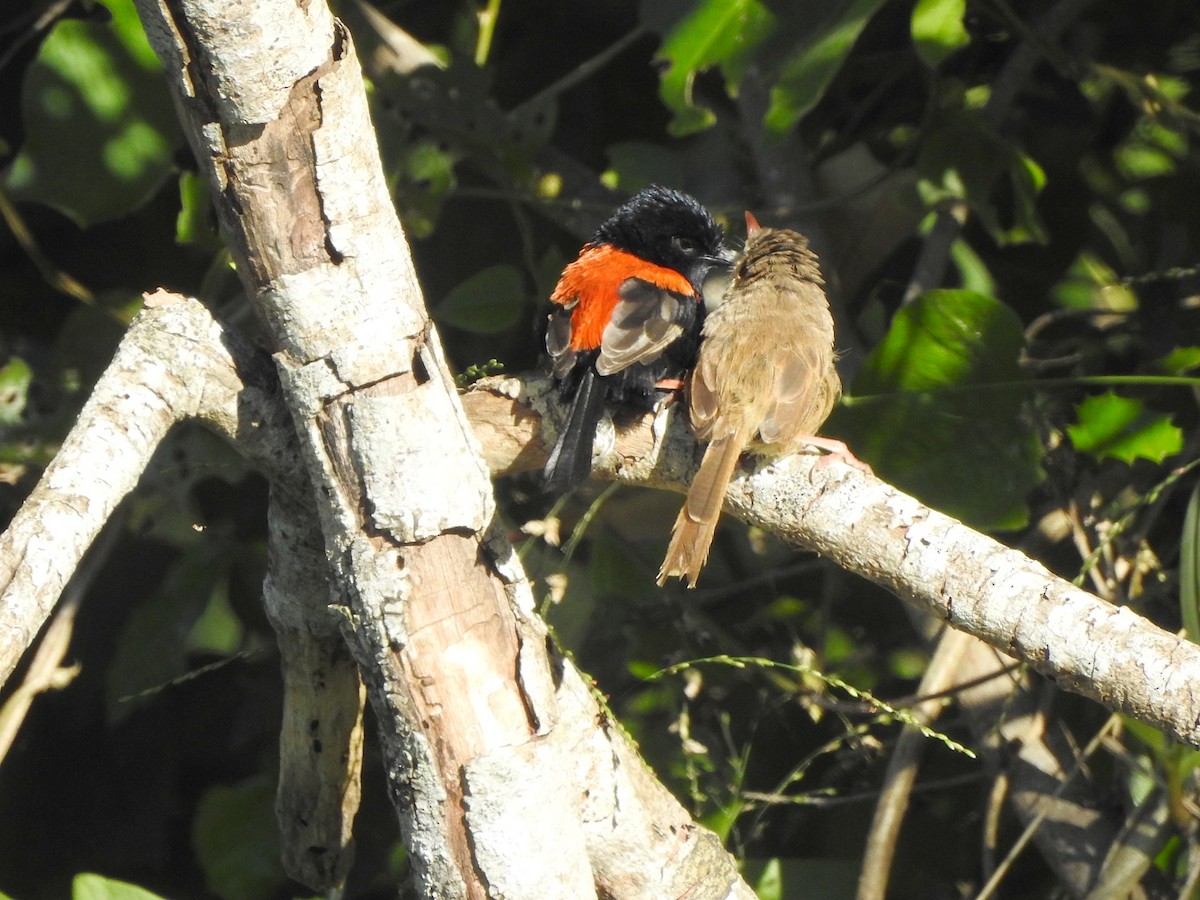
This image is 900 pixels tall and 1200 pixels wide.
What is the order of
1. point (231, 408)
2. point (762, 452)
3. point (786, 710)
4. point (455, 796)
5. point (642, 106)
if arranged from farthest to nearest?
point (642, 106), point (786, 710), point (762, 452), point (231, 408), point (455, 796)

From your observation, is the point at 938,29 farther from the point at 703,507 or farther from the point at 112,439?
the point at 112,439

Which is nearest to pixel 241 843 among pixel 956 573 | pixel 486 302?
pixel 486 302

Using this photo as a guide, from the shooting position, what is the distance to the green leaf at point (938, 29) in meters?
2.95

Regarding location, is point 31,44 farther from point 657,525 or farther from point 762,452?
point 762,452

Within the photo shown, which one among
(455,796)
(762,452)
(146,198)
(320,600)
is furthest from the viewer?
(146,198)

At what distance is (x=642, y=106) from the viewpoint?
13.5 feet

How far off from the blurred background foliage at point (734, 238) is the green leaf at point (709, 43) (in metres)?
0.01

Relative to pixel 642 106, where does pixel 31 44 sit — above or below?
above

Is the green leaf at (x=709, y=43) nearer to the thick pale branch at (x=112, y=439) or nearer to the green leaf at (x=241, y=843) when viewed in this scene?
the thick pale branch at (x=112, y=439)

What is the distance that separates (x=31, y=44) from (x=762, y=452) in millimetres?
2900

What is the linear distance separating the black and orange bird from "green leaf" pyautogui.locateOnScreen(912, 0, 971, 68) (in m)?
0.85

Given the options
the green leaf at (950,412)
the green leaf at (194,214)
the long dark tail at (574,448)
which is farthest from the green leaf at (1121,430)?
the green leaf at (194,214)

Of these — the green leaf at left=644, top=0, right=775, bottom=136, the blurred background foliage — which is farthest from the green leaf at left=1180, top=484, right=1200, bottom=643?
the green leaf at left=644, top=0, right=775, bottom=136

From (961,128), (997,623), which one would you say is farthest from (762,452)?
(961,128)
